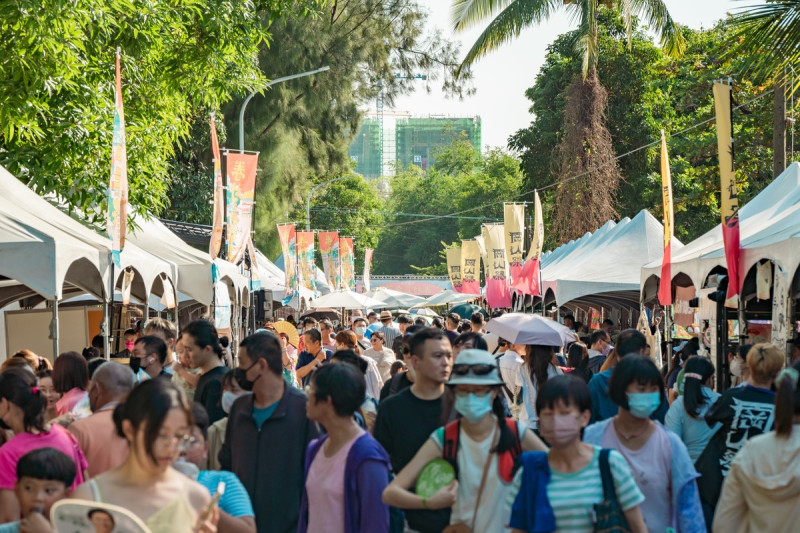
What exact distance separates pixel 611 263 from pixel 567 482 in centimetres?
1914

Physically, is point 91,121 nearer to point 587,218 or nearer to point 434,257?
point 587,218

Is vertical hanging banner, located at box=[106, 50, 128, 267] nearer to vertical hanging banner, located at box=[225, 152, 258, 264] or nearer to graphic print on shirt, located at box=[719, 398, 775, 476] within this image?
vertical hanging banner, located at box=[225, 152, 258, 264]

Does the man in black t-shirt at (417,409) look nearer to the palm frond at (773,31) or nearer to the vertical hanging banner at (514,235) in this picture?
the palm frond at (773,31)

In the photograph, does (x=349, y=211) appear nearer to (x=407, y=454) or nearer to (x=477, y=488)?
(x=407, y=454)

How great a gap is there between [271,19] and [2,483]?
44.7ft

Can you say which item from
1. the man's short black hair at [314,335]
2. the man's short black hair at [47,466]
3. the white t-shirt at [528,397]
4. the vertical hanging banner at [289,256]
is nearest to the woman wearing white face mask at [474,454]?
the man's short black hair at [47,466]

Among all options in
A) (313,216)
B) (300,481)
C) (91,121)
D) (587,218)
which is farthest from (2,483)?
(313,216)

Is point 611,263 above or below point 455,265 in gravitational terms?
below

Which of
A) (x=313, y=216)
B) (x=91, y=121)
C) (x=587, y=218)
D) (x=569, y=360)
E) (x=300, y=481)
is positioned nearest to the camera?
(x=300, y=481)

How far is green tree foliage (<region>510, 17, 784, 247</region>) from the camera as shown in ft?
107

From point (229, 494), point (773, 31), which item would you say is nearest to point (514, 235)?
point (773, 31)

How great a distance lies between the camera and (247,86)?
60.8 ft

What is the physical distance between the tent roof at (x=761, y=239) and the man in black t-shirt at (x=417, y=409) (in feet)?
18.4

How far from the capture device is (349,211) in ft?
264
